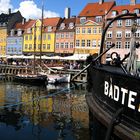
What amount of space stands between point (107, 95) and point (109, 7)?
55535 mm

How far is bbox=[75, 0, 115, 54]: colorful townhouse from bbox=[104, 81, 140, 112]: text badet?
53.3 meters

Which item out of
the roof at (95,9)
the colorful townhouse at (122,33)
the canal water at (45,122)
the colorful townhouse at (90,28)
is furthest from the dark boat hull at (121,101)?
the roof at (95,9)

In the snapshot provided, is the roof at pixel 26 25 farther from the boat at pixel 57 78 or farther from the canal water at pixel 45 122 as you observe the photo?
the canal water at pixel 45 122

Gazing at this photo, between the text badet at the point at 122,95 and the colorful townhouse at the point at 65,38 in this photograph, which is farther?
the colorful townhouse at the point at 65,38

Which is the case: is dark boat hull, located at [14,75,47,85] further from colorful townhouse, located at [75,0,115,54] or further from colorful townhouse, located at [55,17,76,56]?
colorful townhouse, located at [55,17,76,56]

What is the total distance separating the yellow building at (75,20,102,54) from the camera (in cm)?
5984

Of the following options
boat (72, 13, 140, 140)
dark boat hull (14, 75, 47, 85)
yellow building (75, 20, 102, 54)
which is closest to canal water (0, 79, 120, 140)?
boat (72, 13, 140, 140)

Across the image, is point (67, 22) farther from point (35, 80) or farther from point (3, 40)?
point (35, 80)

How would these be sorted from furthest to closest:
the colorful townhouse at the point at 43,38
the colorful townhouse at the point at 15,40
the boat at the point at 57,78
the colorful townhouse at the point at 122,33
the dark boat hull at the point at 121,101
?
the colorful townhouse at the point at 15,40
the colorful townhouse at the point at 43,38
the colorful townhouse at the point at 122,33
the boat at the point at 57,78
the dark boat hull at the point at 121,101

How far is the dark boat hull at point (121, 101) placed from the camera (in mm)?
4965

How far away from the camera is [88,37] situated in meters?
61.1

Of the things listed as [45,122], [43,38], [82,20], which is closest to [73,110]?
[45,122]

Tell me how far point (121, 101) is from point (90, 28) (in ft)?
184

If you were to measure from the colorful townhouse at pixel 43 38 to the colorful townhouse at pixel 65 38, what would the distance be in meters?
1.14
